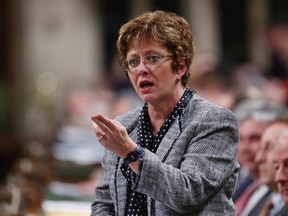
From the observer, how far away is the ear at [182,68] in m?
3.86

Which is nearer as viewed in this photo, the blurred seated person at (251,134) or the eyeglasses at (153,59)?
the eyeglasses at (153,59)

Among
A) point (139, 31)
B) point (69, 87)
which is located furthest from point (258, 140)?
point (69, 87)

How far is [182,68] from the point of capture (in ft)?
12.8

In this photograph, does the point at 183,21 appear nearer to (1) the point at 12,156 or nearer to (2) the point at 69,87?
(1) the point at 12,156

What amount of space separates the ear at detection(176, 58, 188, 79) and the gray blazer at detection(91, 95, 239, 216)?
0.38 feet

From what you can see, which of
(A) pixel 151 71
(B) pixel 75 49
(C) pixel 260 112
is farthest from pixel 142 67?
(B) pixel 75 49

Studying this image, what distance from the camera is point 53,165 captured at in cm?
928

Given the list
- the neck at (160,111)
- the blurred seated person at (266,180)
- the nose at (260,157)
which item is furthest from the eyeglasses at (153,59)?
the nose at (260,157)

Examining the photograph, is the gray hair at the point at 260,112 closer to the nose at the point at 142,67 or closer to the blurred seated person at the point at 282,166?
the blurred seated person at the point at 282,166

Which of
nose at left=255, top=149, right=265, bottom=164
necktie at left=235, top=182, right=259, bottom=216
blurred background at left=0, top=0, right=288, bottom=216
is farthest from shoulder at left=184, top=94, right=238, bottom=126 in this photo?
blurred background at left=0, top=0, right=288, bottom=216

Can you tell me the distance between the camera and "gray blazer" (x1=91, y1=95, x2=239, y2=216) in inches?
142

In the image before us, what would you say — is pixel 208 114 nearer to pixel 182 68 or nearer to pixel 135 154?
pixel 182 68

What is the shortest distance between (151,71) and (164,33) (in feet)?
0.46

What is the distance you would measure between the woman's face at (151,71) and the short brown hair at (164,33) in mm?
21
